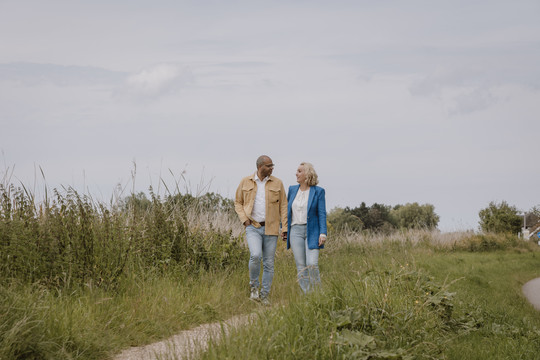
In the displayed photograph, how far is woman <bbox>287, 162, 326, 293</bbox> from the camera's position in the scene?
29.3ft

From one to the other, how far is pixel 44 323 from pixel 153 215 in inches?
187

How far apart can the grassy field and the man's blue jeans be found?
0.82 ft

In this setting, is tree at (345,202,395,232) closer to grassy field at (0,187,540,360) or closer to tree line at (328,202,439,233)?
tree line at (328,202,439,233)

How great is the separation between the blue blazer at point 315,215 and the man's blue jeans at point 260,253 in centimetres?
37

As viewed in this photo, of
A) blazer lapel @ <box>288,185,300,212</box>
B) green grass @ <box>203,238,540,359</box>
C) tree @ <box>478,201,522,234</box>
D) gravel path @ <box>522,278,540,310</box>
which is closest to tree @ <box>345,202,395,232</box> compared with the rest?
tree @ <box>478,201,522,234</box>

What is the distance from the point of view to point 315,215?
357 inches

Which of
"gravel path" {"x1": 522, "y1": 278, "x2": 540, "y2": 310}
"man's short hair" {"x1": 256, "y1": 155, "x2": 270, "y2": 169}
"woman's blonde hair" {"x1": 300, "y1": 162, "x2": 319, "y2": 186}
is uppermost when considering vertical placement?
"man's short hair" {"x1": 256, "y1": 155, "x2": 270, "y2": 169}

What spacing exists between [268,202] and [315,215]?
0.78 meters

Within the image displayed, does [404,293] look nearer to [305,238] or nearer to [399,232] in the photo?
[305,238]

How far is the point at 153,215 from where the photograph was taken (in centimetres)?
1049

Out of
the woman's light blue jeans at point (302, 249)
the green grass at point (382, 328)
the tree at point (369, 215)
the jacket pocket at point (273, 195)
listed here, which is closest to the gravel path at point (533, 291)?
the green grass at point (382, 328)

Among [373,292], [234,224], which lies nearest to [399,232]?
[234,224]

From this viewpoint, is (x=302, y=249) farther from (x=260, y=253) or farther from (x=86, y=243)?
(x=86, y=243)

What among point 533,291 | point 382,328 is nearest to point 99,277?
point 382,328
